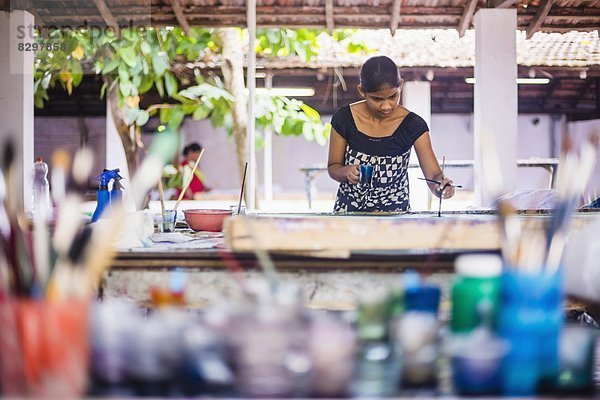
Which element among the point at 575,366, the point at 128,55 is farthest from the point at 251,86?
the point at 575,366

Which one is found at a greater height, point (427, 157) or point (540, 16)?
point (540, 16)

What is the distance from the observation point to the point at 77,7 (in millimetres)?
6352

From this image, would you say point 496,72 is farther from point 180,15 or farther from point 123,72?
point 123,72

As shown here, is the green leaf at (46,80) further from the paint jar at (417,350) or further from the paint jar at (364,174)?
the paint jar at (417,350)

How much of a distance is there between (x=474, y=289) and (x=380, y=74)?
213cm

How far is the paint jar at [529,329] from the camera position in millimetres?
1206

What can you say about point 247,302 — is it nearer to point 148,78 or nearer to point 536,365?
point 536,365

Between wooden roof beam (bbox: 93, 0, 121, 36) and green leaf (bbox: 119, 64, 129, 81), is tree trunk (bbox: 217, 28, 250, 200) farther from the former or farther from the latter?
wooden roof beam (bbox: 93, 0, 121, 36)

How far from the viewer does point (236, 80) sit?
816cm

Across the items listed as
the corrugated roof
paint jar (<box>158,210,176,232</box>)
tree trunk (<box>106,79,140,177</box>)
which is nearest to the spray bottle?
paint jar (<box>158,210,176,232</box>)

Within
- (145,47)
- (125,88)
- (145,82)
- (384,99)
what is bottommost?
(384,99)

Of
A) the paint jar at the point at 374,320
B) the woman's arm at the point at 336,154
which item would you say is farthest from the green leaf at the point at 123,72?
the paint jar at the point at 374,320

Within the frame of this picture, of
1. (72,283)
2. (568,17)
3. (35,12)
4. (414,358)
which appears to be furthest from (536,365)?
(35,12)

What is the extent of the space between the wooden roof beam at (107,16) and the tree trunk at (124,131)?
150 centimetres
